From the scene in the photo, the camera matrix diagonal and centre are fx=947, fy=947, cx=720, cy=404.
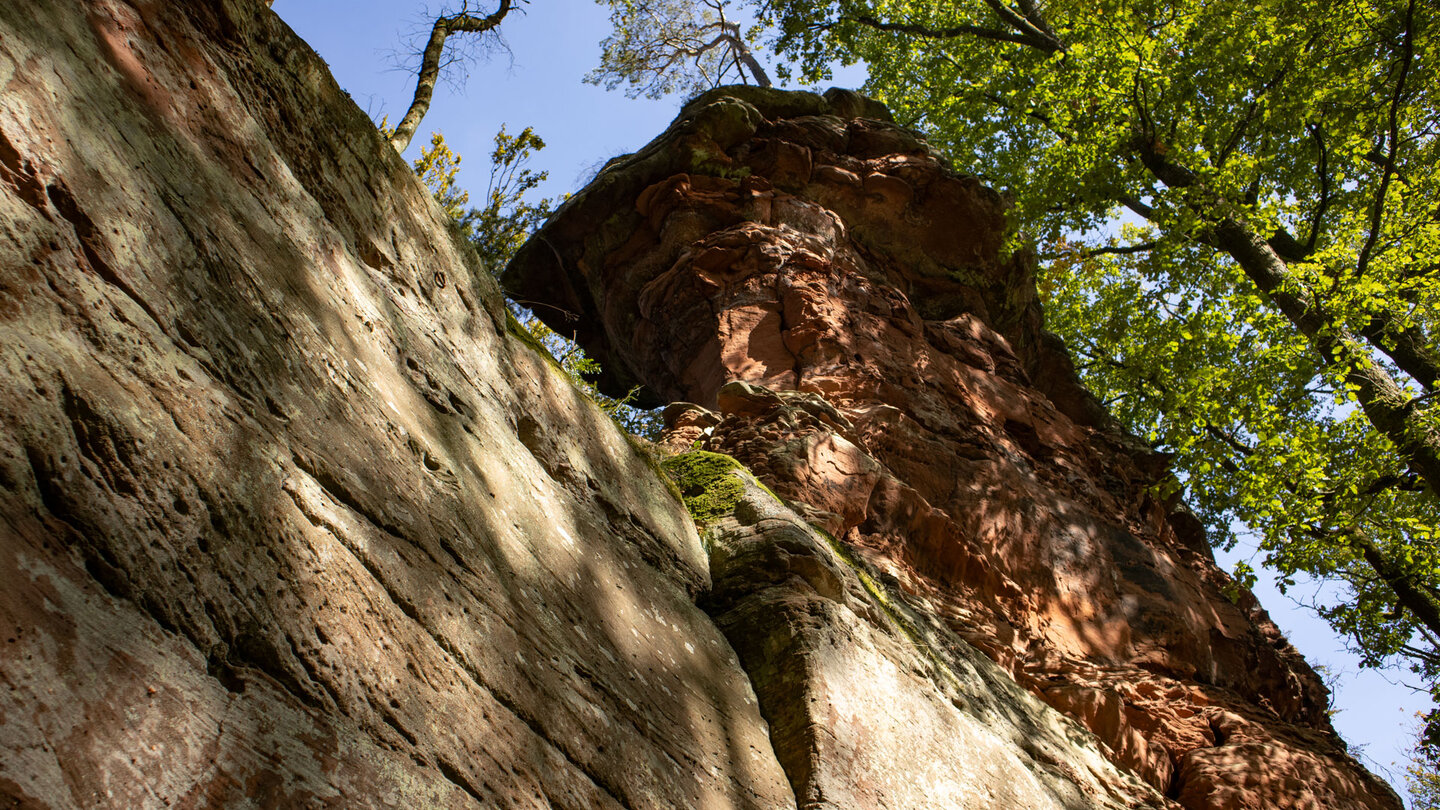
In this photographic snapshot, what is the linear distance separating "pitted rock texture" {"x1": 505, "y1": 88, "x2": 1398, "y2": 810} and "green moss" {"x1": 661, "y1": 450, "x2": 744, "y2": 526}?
0.86 meters

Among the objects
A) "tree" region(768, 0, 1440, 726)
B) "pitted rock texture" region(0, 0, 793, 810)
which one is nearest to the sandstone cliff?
"pitted rock texture" region(0, 0, 793, 810)

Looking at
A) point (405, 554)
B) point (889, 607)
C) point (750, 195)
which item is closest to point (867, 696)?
point (889, 607)

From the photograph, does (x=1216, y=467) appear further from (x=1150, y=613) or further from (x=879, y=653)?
(x=879, y=653)

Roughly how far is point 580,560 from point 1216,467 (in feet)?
38.8

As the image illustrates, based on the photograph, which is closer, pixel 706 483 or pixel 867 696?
pixel 867 696

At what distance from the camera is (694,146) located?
12.2 metres

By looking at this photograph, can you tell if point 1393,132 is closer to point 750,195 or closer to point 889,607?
point 750,195

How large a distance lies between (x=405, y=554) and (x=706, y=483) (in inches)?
134

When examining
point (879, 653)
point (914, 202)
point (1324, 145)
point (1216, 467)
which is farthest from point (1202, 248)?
point (879, 653)

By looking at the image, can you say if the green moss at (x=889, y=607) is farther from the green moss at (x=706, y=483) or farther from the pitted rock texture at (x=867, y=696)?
the green moss at (x=706, y=483)

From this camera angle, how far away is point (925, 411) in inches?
389

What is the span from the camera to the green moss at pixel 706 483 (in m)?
5.91

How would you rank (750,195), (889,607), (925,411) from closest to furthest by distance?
1. (889,607)
2. (925,411)
3. (750,195)

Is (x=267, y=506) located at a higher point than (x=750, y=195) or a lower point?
lower
